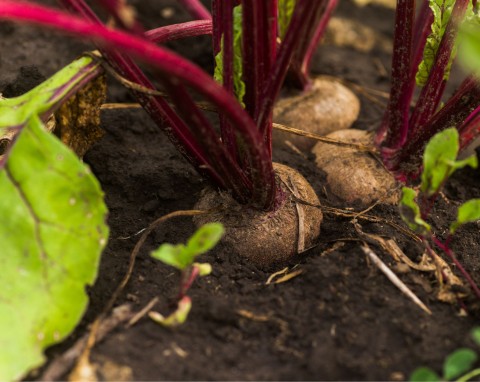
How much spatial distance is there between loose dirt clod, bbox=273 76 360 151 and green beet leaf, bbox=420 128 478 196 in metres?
0.92

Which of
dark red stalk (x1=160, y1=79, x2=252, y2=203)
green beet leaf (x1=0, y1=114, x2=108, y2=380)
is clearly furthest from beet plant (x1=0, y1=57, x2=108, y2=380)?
dark red stalk (x1=160, y1=79, x2=252, y2=203)

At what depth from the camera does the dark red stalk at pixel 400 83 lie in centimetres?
164

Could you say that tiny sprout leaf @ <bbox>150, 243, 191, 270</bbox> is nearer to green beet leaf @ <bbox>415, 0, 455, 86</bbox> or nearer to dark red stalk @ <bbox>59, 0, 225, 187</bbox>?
dark red stalk @ <bbox>59, 0, 225, 187</bbox>

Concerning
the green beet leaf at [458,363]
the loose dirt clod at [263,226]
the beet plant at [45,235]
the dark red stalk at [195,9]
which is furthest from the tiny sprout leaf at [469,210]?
the dark red stalk at [195,9]

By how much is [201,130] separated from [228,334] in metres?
0.45

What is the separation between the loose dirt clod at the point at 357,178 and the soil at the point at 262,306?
0.05 meters

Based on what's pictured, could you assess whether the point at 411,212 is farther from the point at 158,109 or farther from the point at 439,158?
the point at 158,109

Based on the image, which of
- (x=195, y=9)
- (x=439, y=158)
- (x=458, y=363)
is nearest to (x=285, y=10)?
(x=195, y=9)

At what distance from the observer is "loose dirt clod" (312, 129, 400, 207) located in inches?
71.1

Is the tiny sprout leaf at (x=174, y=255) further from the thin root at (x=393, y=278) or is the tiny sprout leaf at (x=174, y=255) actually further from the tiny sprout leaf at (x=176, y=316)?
the thin root at (x=393, y=278)

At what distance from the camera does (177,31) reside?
155 cm

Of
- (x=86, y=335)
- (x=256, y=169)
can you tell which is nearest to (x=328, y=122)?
(x=256, y=169)

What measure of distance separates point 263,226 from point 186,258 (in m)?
0.41

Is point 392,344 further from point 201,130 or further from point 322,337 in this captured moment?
point 201,130
